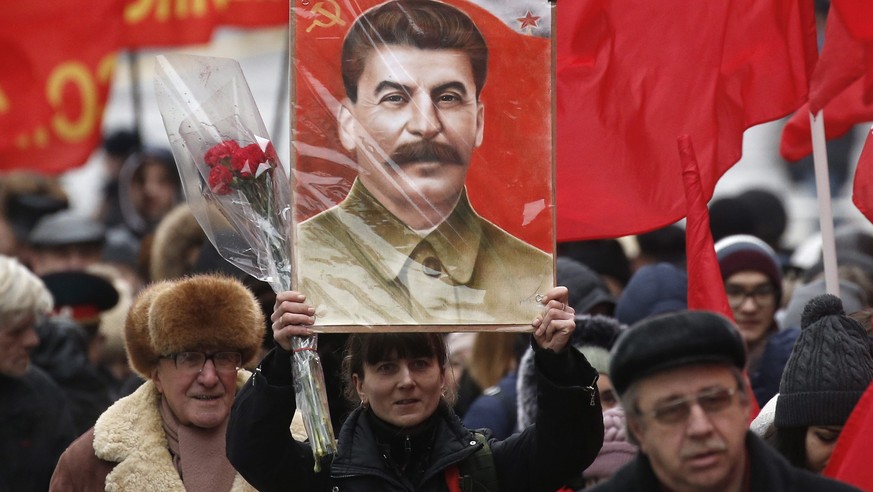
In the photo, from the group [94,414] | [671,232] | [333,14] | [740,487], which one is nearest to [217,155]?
[333,14]

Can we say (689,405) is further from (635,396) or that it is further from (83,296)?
(83,296)

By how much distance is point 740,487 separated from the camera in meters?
3.73

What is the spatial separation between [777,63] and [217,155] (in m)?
2.33

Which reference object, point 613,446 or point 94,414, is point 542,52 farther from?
point 94,414

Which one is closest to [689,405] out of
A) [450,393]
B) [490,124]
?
[490,124]

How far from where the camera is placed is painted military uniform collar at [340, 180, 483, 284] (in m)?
4.68

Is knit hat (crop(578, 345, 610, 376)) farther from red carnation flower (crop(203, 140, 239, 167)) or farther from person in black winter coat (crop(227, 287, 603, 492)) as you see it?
red carnation flower (crop(203, 140, 239, 167))

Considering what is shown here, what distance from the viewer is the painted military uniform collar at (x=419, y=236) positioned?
15.4 feet

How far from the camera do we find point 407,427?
4715 mm

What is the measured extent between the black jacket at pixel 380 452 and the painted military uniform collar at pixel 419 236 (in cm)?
37

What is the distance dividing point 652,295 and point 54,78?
4999 millimetres

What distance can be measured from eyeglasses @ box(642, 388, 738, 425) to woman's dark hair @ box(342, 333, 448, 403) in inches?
48.4

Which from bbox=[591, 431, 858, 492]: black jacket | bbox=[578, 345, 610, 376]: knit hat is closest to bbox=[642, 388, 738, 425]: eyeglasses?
bbox=[591, 431, 858, 492]: black jacket

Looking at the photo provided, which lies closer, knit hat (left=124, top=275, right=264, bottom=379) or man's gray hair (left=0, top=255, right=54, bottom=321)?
knit hat (left=124, top=275, right=264, bottom=379)
